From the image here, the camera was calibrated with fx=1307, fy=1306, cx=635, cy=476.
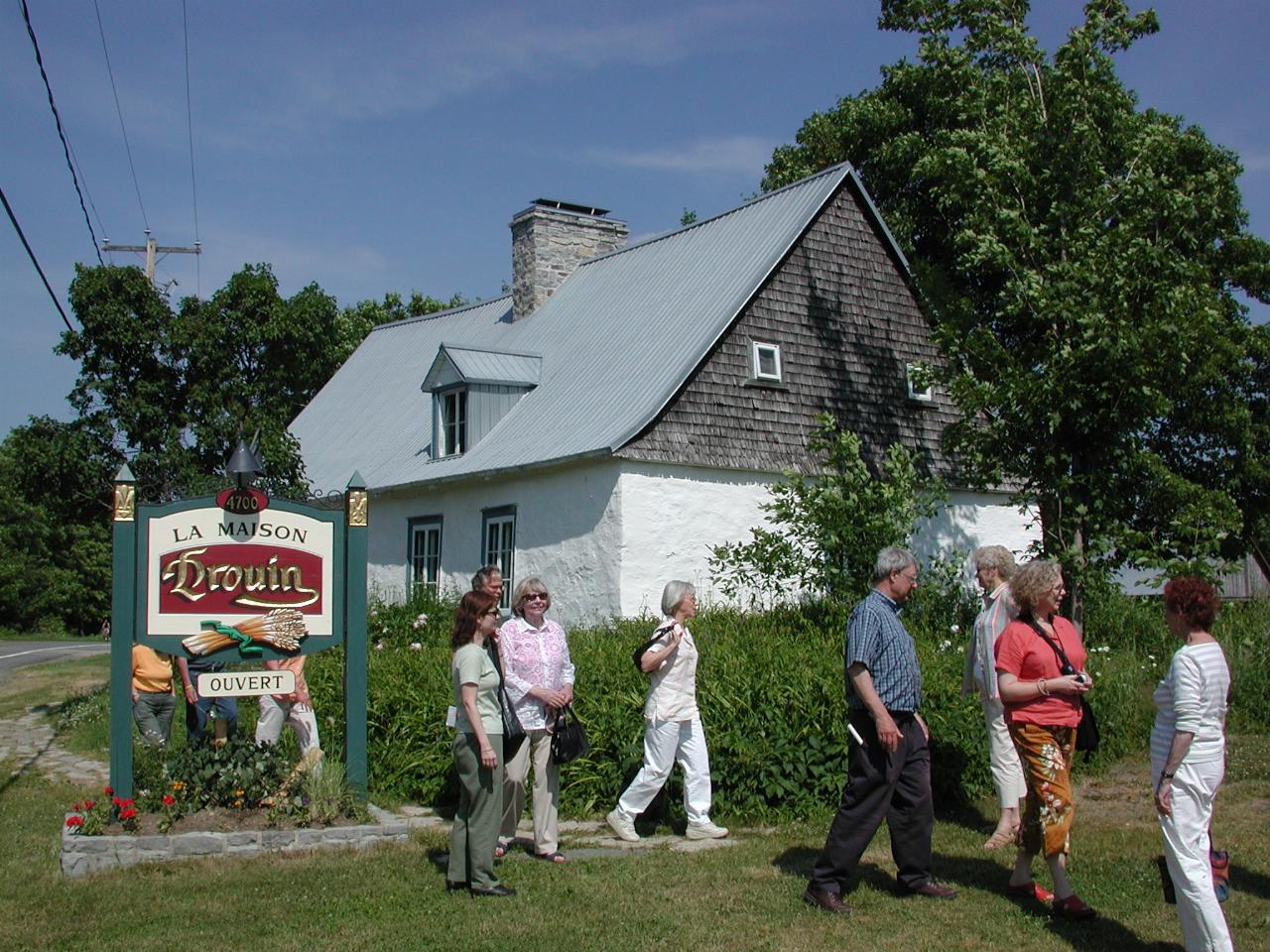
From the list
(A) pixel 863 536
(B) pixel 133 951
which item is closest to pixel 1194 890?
(B) pixel 133 951

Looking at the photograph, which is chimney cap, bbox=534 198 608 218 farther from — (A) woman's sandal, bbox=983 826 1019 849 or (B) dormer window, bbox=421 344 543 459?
(A) woman's sandal, bbox=983 826 1019 849

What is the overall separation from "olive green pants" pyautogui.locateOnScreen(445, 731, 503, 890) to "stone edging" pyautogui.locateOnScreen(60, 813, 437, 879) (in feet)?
4.05

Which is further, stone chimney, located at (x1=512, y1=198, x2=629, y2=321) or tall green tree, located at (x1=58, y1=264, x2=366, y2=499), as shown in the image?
stone chimney, located at (x1=512, y1=198, x2=629, y2=321)

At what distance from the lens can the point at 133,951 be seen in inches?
247

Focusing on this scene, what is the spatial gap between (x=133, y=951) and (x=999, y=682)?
14.6 feet

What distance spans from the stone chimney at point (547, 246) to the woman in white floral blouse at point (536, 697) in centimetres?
1487

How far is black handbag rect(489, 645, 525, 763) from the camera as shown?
7.89m

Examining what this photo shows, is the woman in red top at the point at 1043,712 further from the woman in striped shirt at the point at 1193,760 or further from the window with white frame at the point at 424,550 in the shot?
the window with white frame at the point at 424,550

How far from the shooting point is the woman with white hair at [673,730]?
8.37 metres

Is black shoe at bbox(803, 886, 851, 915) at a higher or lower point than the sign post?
lower

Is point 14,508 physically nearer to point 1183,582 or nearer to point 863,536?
point 863,536

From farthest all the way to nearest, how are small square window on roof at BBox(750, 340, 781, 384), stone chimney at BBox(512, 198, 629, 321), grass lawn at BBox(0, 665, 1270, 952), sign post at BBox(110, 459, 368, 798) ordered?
1. stone chimney at BBox(512, 198, 629, 321)
2. small square window on roof at BBox(750, 340, 781, 384)
3. sign post at BBox(110, 459, 368, 798)
4. grass lawn at BBox(0, 665, 1270, 952)

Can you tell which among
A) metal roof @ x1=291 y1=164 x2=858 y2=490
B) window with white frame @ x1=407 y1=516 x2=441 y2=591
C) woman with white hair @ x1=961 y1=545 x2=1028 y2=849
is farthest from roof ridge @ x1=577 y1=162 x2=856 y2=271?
woman with white hair @ x1=961 y1=545 x2=1028 y2=849

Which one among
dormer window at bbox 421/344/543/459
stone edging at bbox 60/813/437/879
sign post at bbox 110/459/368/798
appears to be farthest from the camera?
dormer window at bbox 421/344/543/459
